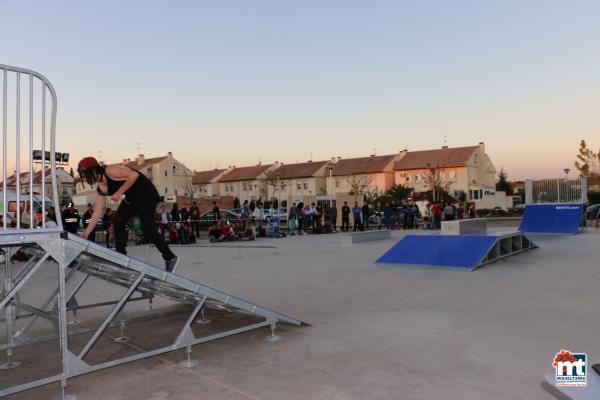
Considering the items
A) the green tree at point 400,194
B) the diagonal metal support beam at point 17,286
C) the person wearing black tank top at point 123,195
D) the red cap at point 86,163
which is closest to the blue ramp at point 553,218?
the person wearing black tank top at point 123,195

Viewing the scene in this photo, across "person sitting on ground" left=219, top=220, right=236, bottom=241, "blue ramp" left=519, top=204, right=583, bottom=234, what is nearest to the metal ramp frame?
"person sitting on ground" left=219, top=220, right=236, bottom=241

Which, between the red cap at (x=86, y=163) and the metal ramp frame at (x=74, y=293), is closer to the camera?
the metal ramp frame at (x=74, y=293)

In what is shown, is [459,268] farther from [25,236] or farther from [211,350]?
[25,236]

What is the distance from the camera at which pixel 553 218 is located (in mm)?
19734

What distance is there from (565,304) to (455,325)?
213 cm

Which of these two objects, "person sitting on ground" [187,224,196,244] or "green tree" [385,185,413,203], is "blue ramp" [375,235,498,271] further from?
"green tree" [385,185,413,203]

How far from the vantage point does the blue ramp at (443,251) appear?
1013cm

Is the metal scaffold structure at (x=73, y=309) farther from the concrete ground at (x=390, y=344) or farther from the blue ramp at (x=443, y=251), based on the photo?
the blue ramp at (x=443, y=251)

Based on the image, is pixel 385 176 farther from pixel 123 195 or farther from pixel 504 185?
pixel 123 195

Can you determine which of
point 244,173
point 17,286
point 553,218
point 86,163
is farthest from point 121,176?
point 244,173

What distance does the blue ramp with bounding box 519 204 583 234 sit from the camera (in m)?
19.0

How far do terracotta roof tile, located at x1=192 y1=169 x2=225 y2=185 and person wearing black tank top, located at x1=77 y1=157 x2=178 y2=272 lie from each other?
82.1m

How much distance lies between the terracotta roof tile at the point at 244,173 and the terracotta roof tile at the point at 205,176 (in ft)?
10.7

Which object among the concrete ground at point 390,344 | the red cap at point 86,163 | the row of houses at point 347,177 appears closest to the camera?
the concrete ground at point 390,344
